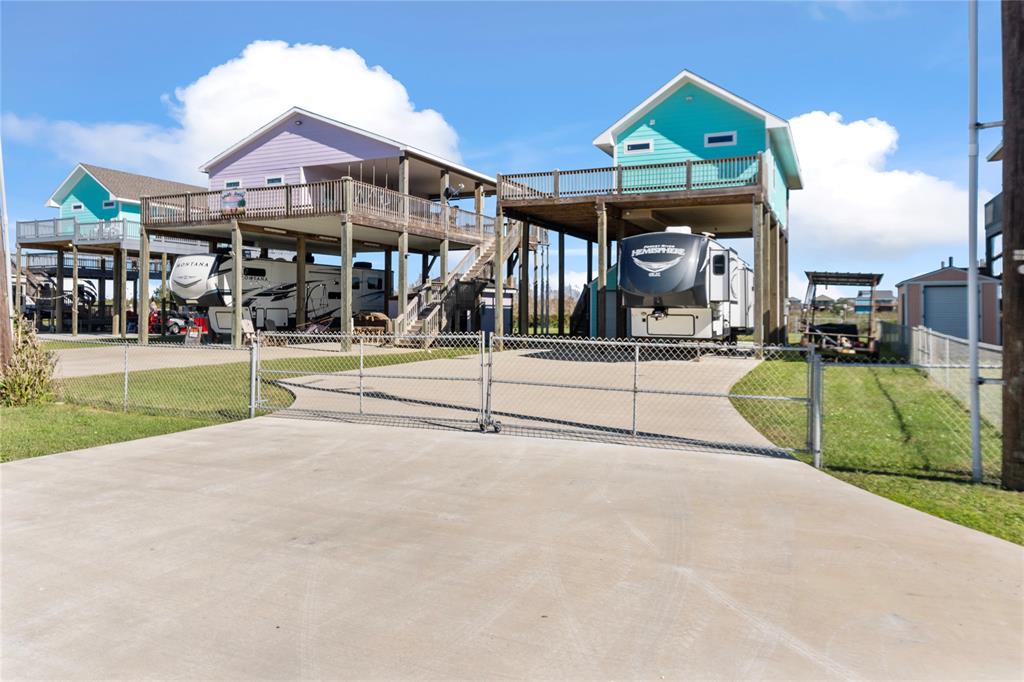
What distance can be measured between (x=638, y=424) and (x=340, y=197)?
57.6 feet

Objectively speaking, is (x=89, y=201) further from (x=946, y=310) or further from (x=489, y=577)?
(x=946, y=310)

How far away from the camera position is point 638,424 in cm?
1046

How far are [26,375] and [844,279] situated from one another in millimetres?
26999

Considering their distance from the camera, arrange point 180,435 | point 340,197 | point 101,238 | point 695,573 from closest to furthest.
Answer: point 695,573 < point 180,435 < point 340,197 < point 101,238

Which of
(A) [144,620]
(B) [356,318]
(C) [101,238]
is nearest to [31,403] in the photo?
(A) [144,620]

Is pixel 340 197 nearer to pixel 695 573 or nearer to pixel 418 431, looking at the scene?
pixel 418 431

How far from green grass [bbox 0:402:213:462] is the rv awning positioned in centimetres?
2402

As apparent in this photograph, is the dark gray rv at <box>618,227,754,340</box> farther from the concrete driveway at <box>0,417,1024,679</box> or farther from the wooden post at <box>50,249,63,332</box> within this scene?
the wooden post at <box>50,249,63,332</box>

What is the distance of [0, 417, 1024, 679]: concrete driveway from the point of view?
3551mm

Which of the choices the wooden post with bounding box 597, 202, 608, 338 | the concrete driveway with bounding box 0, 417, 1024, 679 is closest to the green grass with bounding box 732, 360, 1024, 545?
the concrete driveway with bounding box 0, 417, 1024, 679

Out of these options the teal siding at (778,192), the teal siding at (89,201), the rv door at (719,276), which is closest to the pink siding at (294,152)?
the teal siding at (89,201)

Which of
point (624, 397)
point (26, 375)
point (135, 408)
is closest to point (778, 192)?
point (624, 397)

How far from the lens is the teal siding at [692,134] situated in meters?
23.8

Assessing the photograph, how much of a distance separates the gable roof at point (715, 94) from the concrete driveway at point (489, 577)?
65.0 ft
